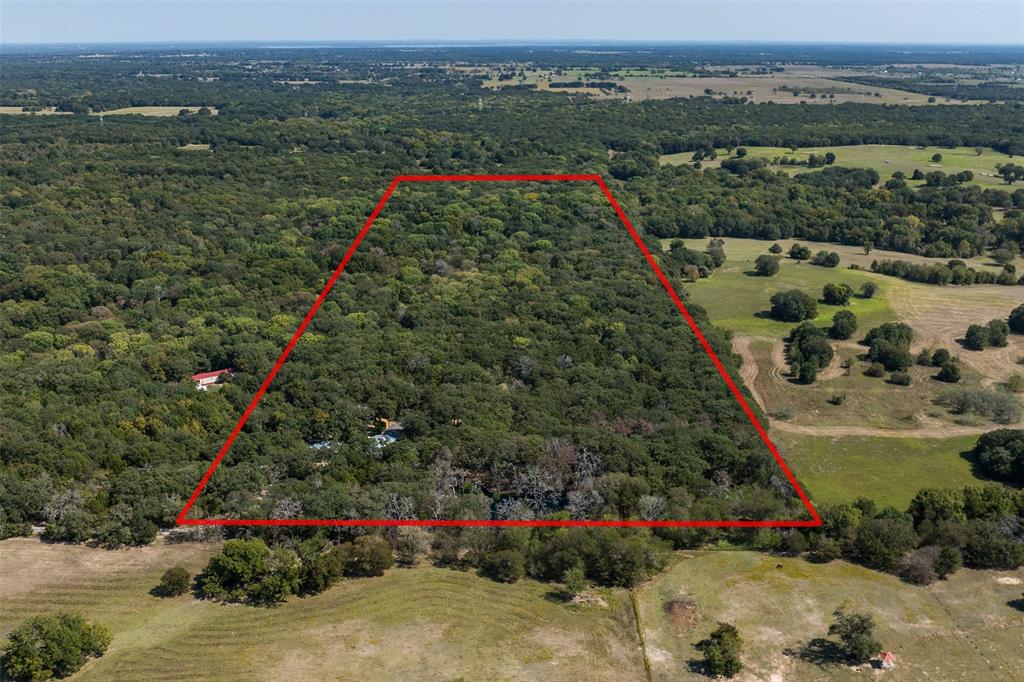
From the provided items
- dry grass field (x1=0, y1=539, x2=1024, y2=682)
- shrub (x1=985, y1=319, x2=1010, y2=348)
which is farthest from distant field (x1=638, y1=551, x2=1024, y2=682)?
shrub (x1=985, y1=319, x2=1010, y2=348)

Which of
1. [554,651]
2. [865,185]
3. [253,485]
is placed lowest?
[554,651]

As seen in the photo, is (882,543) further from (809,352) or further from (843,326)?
(843,326)

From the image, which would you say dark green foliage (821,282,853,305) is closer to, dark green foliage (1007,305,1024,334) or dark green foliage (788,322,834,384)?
dark green foliage (788,322,834,384)

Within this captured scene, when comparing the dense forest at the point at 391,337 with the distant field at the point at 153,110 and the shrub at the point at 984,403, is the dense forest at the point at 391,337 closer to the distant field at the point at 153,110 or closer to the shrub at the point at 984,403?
the shrub at the point at 984,403

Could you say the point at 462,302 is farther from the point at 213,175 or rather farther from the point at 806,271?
the point at 213,175

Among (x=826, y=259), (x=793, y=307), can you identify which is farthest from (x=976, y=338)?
(x=826, y=259)

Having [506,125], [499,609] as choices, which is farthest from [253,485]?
[506,125]
